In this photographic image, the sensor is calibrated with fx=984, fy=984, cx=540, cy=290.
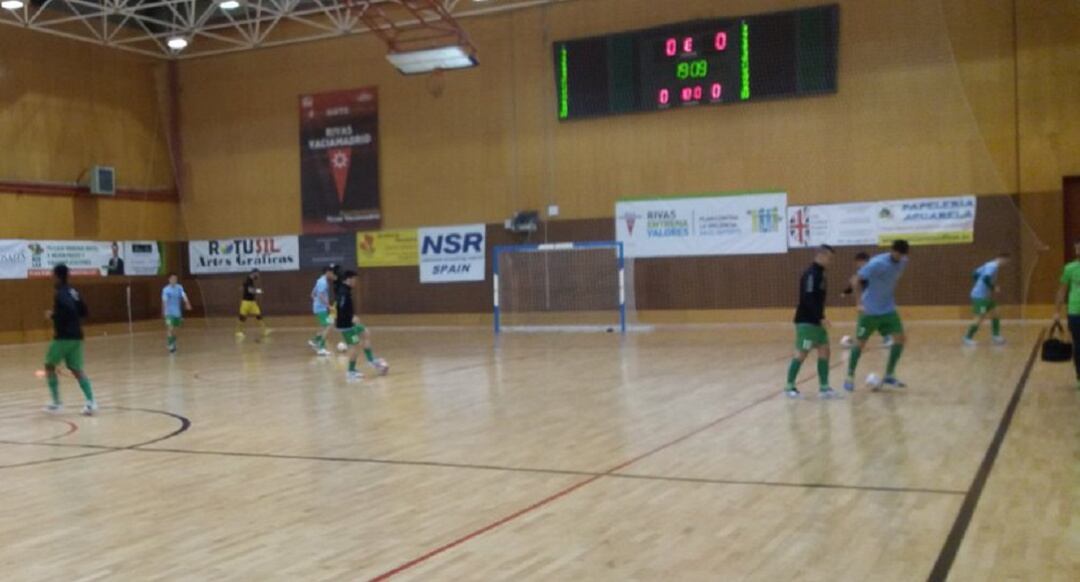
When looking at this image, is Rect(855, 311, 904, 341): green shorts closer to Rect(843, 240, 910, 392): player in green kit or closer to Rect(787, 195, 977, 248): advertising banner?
Rect(843, 240, 910, 392): player in green kit

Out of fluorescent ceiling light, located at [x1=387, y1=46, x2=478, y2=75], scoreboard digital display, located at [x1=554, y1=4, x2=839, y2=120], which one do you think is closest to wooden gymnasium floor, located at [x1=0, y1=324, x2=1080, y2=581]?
fluorescent ceiling light, located at [x1=387, y1=46, x2=478, y2=75]

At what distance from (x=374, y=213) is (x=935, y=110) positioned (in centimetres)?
1557

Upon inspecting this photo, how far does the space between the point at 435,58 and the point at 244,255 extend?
12403 millimetres

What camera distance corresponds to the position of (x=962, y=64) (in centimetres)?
2253

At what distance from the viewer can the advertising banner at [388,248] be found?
28.7 meters

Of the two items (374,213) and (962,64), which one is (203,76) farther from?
(962,64)

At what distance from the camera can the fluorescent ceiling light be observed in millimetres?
21470

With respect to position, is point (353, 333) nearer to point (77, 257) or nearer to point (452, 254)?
point (452, 254)

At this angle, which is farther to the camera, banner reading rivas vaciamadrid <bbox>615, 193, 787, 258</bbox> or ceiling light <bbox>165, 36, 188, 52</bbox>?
ceiling light <bbox>165, 36, 188, 52</bbox>

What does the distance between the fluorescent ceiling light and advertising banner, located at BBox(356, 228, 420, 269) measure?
737cm

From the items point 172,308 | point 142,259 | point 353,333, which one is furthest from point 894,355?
point 142,259

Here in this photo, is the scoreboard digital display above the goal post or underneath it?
above

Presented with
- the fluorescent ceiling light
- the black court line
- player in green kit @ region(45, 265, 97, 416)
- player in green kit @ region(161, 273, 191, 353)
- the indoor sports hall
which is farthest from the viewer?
player in green kit @ region(161, 273, 191, 353)

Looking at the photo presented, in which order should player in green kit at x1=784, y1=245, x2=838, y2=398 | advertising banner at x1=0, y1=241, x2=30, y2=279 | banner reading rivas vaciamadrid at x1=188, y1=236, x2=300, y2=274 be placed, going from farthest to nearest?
1. banner reading rivas vaciamadrid at x1=188, y1=236, x2=300, y2=274
2. advertising banner at x1=0, y1=241, x2=30, y2=279
3. player in green kit at x1=784, y1=245, x2=838, y2=398
